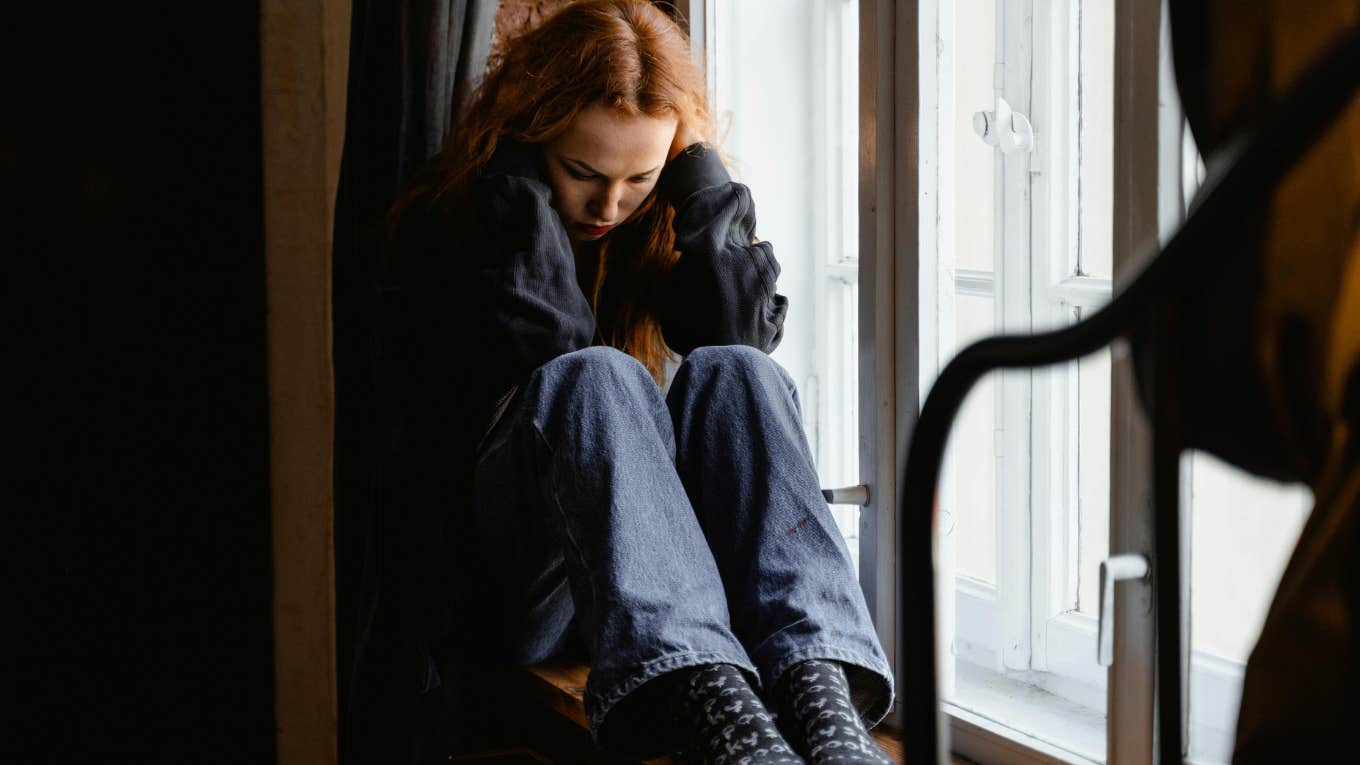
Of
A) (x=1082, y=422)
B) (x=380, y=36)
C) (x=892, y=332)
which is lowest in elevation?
(x=1082, y=422)

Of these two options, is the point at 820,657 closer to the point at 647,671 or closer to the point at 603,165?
the point at 647,671

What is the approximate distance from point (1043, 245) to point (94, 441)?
53.9 inches

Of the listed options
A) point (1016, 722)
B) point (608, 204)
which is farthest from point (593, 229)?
point (1016, 722)

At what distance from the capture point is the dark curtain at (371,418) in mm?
1500

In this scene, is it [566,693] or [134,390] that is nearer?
[566,693]

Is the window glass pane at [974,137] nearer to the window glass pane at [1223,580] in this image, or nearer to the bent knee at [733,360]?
the bent knee at [733,360]

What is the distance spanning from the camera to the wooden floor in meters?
1.28

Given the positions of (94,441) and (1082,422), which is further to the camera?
(94,441)

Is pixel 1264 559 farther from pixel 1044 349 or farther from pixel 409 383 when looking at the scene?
pixel 409 383

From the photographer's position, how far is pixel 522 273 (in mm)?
1429

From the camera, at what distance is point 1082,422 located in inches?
53.9

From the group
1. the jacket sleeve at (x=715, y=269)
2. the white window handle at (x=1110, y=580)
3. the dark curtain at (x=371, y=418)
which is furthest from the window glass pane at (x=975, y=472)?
the dark curtain at (x=371, y=418)

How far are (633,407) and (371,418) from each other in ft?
1.55

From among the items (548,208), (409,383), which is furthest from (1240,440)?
(409,383)
